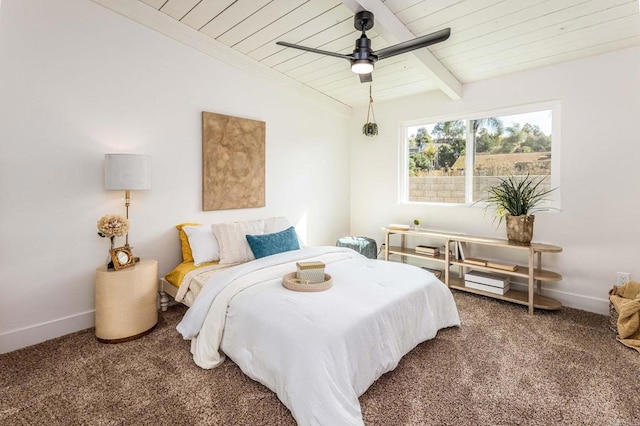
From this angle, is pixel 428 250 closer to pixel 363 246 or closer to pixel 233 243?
pixel 363 246

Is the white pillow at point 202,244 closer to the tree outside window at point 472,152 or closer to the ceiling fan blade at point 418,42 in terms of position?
the ceiling fan blade at point 418,42

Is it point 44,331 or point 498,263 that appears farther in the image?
point 498,263

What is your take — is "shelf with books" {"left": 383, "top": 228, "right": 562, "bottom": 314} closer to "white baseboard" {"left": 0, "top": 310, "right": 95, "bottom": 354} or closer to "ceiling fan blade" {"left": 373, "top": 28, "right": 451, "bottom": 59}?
"ceiling fan blade" {"left": 373, "top": 28, "right": 451, "bottom": 59}

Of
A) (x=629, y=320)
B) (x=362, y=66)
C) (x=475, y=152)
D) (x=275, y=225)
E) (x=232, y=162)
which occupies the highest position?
(x=362, y=66)

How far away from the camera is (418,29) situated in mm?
2771

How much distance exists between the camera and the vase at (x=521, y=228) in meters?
3.13

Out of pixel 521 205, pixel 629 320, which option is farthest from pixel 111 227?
pixel 629 320

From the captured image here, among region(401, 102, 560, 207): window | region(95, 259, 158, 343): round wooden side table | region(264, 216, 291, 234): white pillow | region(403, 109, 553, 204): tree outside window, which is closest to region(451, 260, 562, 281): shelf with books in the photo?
region(401, 102, 560, 207): window

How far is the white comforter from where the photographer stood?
5.17 ft

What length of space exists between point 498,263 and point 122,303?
368 cm

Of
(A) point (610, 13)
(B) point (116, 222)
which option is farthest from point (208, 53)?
(A) point (610, 13)

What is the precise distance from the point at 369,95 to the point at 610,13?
253 centimetres

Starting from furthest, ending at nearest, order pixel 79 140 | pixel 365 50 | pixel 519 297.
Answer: pixel 519 297 < pixel 79 140 < pixel 365 50

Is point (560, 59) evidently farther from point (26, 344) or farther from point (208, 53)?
point (26, 344)
